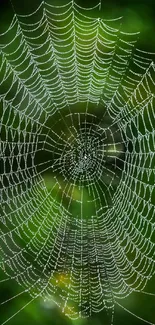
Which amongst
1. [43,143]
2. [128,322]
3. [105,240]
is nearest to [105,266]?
[105,240]

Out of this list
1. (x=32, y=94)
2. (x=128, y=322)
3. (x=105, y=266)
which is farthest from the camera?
(x=128, y=322)

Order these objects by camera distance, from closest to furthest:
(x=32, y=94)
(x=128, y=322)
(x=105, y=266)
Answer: (x=32, y=94) → (x=105, y=266) → (x=128, y=322)

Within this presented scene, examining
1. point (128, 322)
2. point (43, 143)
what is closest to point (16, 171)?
point (43, 143)

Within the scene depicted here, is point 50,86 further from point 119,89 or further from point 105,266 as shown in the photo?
point 105,266

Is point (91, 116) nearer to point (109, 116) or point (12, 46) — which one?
point (109, 116)

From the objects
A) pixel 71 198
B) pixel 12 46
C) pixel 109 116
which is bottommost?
pixel 71 198

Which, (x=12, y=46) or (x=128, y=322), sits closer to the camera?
(x=12, y=46)

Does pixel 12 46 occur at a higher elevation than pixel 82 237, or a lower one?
higher
